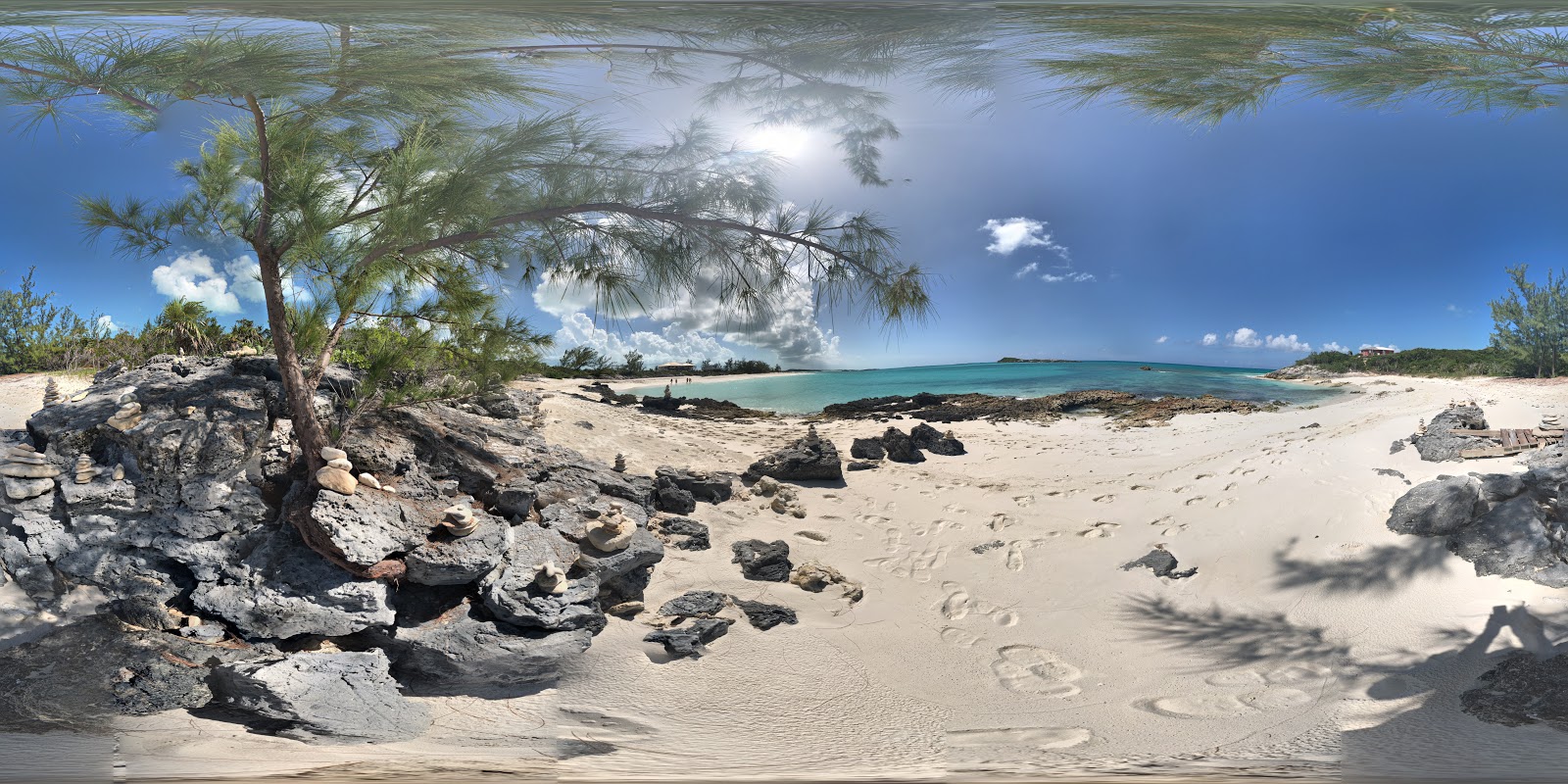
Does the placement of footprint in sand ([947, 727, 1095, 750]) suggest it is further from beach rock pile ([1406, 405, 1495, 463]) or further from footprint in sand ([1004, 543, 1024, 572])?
beach rock pile ([1406, 405, 1495, 463])

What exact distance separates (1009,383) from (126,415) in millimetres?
1896

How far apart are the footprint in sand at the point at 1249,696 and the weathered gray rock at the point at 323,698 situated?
1434 mm

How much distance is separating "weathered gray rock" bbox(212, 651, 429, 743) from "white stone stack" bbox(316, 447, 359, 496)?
1.14 ft

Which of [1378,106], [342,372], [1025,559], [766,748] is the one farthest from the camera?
[342,372]

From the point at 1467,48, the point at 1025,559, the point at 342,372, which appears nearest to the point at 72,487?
the point at 342,372

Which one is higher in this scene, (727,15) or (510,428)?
(727,15)

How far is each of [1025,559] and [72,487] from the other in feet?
6.66

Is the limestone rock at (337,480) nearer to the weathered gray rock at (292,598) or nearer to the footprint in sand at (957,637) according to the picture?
the weathered gray rock at (292,598)

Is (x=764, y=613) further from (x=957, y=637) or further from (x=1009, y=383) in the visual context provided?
(x=1009, y=383)

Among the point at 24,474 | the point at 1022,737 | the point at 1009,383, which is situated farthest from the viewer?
the point at 24,474

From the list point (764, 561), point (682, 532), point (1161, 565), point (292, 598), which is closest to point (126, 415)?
point (292, 598)

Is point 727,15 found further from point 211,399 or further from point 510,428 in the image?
point 211,399

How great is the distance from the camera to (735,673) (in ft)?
4.42

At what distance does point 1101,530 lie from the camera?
55.7 inches
